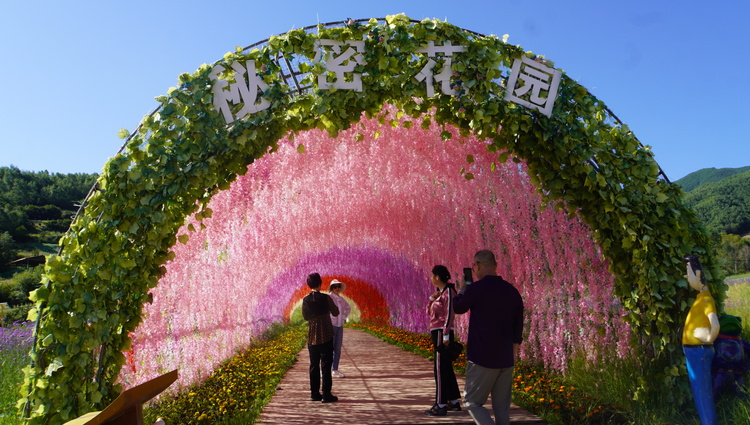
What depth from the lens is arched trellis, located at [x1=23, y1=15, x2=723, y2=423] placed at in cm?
391

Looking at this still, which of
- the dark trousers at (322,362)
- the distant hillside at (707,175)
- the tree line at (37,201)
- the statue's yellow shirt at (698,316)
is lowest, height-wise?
the dark trousers at (322,362)

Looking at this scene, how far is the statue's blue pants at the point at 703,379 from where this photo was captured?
169 inches

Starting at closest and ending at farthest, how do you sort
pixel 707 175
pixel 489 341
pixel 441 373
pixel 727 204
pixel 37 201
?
pixel 489 341 < pixel 441 373 < pixel 727 204 < pixel 37 201 < pixel 707 175

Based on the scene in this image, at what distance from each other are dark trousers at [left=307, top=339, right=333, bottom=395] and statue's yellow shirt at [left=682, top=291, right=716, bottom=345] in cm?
369

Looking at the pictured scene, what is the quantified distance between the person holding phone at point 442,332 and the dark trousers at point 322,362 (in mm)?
1350

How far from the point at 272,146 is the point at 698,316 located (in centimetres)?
393

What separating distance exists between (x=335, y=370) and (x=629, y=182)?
530 cm

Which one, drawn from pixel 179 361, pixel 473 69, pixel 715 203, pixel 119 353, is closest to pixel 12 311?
pixel 179 361

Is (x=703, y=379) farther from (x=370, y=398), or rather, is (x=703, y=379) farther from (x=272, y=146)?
(x=272, y=146)

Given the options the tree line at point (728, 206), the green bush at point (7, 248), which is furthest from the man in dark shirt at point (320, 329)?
the tree line at point (728, 206)

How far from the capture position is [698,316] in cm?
426

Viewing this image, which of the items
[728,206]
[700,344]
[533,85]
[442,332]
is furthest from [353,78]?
[728,206]

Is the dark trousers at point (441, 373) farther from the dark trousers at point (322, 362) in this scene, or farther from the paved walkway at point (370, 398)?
the dark trousers at point (322, 362)

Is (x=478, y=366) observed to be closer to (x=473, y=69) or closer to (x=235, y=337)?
(x=473, y=69)
